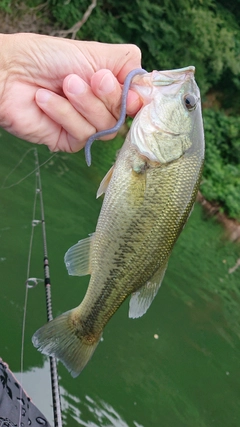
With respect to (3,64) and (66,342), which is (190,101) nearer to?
(3,64)

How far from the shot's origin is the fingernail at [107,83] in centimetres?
156

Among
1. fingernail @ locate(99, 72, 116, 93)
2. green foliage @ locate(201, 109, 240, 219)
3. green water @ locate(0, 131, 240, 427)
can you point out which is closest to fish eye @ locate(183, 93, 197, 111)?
fingernail @ locate(99, 72, 116, 93)

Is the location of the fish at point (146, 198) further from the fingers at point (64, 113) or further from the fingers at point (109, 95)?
the fingers at point (64, 113)

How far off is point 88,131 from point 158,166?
33 centimetres

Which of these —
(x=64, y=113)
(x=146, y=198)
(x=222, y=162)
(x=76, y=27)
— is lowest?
(x=222, y=162)

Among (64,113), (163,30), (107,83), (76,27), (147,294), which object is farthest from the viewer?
(163,30)

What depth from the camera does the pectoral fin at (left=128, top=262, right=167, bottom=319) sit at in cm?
185

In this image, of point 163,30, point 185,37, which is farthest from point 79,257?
point 185,37

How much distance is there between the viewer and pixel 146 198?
1.75 m

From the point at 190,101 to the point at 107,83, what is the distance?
396mm

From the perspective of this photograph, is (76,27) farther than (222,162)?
No

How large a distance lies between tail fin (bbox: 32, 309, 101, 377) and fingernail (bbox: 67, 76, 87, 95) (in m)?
1.01

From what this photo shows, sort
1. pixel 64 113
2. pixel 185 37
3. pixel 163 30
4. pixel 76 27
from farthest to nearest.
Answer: pixel 185 37
pixel 163 30
pixel 76 27
pixel 64 113

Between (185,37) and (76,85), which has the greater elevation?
(76,85)
